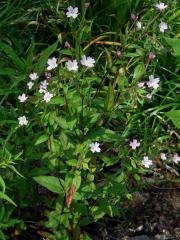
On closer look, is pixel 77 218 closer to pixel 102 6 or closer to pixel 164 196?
pixel 164 196

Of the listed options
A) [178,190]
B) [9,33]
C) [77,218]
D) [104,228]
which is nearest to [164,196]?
[178,190]

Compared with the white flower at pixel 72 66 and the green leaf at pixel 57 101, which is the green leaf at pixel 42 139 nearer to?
the green leaf at pixel 57 101

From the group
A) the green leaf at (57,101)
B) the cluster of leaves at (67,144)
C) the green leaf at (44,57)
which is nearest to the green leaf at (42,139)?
the cluster of leaves at (67,144)

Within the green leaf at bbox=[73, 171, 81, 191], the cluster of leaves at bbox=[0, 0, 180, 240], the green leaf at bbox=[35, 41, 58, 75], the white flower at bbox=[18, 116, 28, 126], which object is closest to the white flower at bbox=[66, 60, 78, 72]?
the cluster of leaves at bbox=[0, 0, 180, 240]

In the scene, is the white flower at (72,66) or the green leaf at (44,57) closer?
the white flower at (72,66)

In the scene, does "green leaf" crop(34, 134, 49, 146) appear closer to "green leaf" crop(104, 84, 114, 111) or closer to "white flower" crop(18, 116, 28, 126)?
"white flower" crop(18, 116, 28, 126)

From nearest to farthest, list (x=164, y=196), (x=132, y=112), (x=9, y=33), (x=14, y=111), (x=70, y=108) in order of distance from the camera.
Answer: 1. (x=70, y=108)
2. (x=14, y=111)
3. (x=164, y=196)
4. (x=132, y=112)
5. (x=9, y=33)

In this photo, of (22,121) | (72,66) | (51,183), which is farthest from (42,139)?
(72,66)

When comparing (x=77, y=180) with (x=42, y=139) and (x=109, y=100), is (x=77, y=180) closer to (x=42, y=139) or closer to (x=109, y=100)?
(x=42, y=139)

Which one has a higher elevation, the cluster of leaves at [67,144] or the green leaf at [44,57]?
the green leaf at [44,57]
